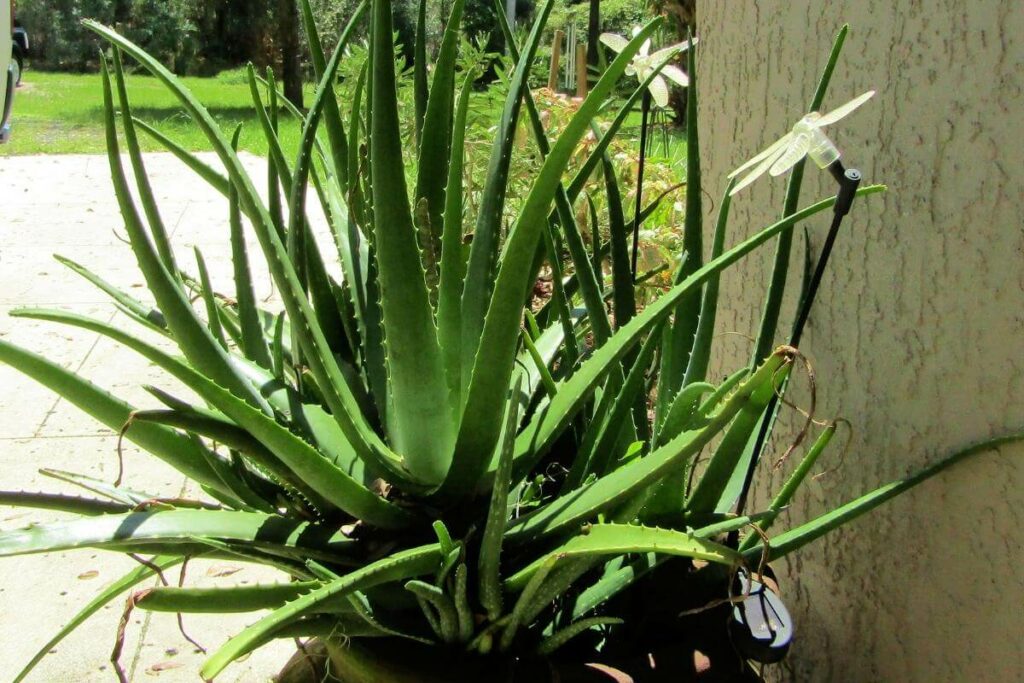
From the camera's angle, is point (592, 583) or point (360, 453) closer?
point (360, 453)

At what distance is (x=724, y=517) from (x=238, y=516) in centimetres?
61

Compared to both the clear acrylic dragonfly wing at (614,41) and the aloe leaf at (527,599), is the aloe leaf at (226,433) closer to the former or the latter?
the aloe leaf at (527,599)

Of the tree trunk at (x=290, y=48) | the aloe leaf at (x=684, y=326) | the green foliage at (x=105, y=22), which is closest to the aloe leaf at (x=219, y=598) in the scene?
the aloe leaf at (x=684, y=326)

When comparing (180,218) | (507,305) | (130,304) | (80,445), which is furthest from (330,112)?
(180,218)

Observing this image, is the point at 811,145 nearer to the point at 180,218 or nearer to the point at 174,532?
the point at 174,532

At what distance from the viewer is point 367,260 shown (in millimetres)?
1585

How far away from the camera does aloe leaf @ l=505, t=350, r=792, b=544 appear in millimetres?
979

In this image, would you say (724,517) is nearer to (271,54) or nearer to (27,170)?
(27,170)

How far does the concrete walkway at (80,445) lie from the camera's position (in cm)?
228

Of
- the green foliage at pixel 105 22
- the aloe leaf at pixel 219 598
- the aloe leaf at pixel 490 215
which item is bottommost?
the aloe leaf at pixel 219 598

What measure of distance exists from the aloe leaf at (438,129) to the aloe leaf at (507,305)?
0.23 m

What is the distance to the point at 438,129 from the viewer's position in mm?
1411

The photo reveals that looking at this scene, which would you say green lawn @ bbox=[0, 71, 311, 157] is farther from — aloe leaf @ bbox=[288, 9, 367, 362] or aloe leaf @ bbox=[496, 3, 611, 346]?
aloe leaf @ bbox=[496, 3, 611, 346]

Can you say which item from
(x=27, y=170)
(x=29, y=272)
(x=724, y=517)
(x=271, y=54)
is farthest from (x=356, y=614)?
(x=271, y=54)
